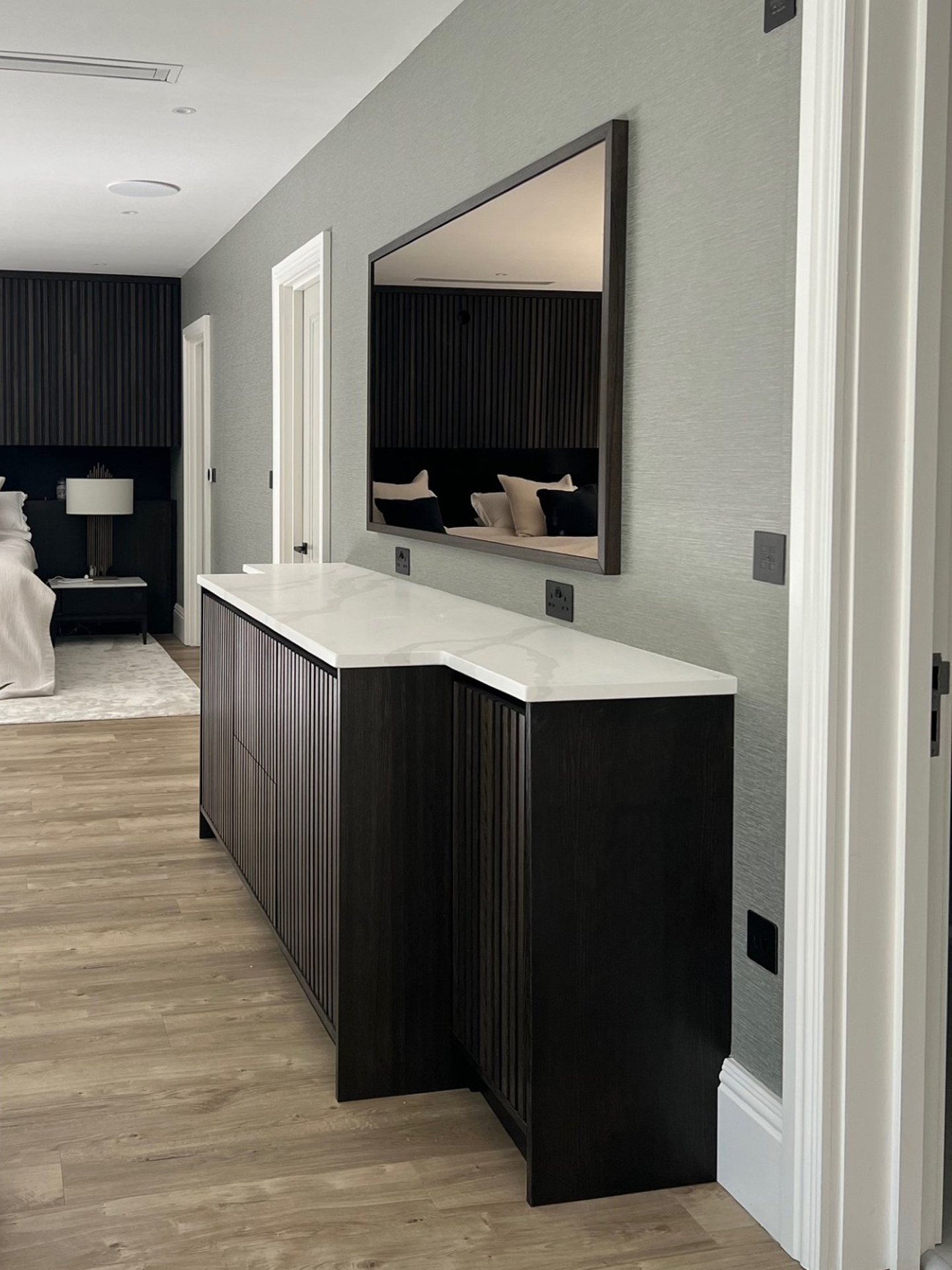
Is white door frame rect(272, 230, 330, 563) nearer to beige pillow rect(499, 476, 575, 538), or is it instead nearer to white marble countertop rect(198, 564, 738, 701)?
white marble countertop rect(198, 564, 738, 701)

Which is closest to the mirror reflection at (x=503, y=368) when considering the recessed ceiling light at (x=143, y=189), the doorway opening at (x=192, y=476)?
the recessed ceiling light at (x=143, y=189)

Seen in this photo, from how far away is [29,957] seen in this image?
10.4ft

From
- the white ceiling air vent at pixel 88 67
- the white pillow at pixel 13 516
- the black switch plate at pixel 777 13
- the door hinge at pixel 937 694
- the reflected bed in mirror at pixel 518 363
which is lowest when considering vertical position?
the door hinge at pixel 937 694

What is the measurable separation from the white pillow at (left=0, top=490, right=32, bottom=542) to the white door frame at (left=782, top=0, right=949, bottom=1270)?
23.8 feet

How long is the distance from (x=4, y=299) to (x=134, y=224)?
2132mm

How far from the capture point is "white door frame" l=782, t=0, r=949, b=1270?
71.7 inches

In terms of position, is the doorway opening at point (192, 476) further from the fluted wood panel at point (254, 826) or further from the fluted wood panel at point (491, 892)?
the fluted wood panel at point (491, 892)

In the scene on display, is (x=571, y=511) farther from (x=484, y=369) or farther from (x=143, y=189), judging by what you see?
(x=143, y=189)

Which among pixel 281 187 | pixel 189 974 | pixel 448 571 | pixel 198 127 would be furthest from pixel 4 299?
pixel 189 974

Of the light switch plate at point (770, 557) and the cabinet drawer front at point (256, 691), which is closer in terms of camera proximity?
the light switch plate at point (770, 557)

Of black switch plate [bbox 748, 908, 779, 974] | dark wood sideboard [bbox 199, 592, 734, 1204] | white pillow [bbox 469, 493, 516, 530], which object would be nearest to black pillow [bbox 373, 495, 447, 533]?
white pillow [bbox 469, 493, 516, 530]

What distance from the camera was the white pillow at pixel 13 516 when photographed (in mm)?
8352

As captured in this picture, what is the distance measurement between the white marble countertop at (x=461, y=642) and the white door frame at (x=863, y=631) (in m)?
0.30

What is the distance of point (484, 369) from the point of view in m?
3.12
